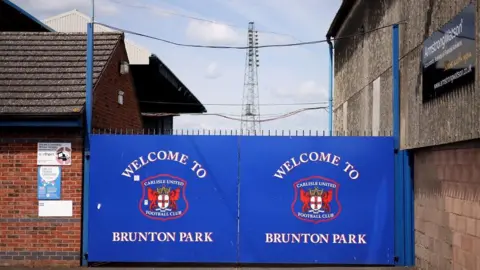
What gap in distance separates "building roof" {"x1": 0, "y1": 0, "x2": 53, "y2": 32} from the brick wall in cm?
1244

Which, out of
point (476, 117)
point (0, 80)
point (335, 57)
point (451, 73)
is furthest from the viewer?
point (335, 57)

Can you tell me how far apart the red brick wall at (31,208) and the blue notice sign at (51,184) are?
76mm

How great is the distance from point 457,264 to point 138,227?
4.74 m

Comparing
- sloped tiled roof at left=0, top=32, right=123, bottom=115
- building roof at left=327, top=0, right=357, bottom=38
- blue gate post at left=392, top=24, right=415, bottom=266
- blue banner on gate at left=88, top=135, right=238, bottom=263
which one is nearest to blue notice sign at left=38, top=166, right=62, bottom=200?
blue banner on gate at left=88, top=135, right=238, bottom=263

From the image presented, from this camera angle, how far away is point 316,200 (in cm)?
906

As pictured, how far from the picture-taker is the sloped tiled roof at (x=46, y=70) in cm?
926

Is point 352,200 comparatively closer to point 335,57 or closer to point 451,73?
point 451,73

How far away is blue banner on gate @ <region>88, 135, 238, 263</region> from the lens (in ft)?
29.9

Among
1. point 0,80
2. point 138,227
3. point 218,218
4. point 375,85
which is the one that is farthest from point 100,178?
point 375,85

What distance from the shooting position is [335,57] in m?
19.5

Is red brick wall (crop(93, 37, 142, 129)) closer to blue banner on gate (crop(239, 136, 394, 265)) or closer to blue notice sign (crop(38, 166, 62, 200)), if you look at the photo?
blue notice sign (crop(38, 166, 62, 200))

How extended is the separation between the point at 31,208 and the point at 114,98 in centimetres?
402

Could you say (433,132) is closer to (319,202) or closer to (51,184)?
(319,202)

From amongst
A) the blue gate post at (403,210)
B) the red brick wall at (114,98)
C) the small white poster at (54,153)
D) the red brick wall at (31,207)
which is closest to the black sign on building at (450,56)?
the blue gate post at (403,210)
